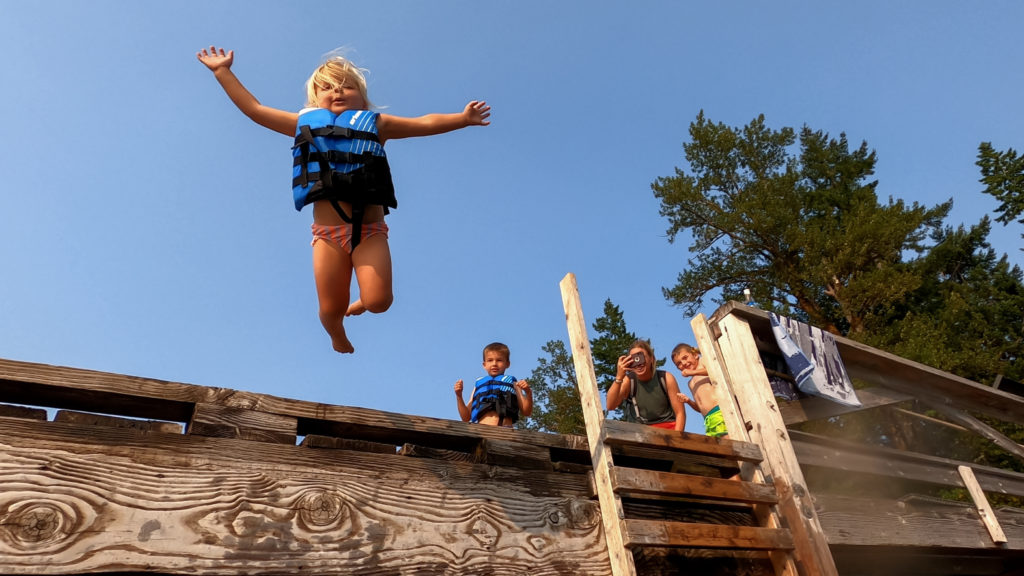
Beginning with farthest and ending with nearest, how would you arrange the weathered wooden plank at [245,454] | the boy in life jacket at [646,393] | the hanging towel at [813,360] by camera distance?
1. the boy in life jacket at [646,393]
2. the hanging towel at [813,360]
3. the weathered wooden plank at [245,454]

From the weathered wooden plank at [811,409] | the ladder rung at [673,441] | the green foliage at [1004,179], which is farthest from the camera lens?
the green foliage at [1004,179]

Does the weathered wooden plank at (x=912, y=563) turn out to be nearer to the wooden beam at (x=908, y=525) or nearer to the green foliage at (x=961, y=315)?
the wooden beam at (x=908, y=525)

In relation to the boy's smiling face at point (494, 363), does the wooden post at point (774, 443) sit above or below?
below

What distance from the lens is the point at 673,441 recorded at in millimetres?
3891

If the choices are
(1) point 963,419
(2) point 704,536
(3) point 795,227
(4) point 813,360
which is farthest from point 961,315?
(2) point 704,536

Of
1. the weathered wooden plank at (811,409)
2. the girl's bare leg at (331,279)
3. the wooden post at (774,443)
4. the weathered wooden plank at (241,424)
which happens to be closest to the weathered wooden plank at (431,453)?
the weathered wooden plank at (241,424)

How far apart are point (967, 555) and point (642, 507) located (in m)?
4.54

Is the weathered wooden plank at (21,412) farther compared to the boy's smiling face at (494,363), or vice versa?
the boy's smiling face at (494,363)

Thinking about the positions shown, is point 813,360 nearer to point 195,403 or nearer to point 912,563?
point 912,563

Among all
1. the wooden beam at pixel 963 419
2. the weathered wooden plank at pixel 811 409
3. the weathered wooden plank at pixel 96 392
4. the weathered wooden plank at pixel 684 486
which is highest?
the wooden beam at pixel 963 419

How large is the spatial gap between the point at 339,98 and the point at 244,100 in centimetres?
53

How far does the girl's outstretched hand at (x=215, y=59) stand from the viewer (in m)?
3.68

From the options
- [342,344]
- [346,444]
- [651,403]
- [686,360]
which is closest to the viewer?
[346,444]

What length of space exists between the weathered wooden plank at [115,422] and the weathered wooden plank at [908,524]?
3.93m
